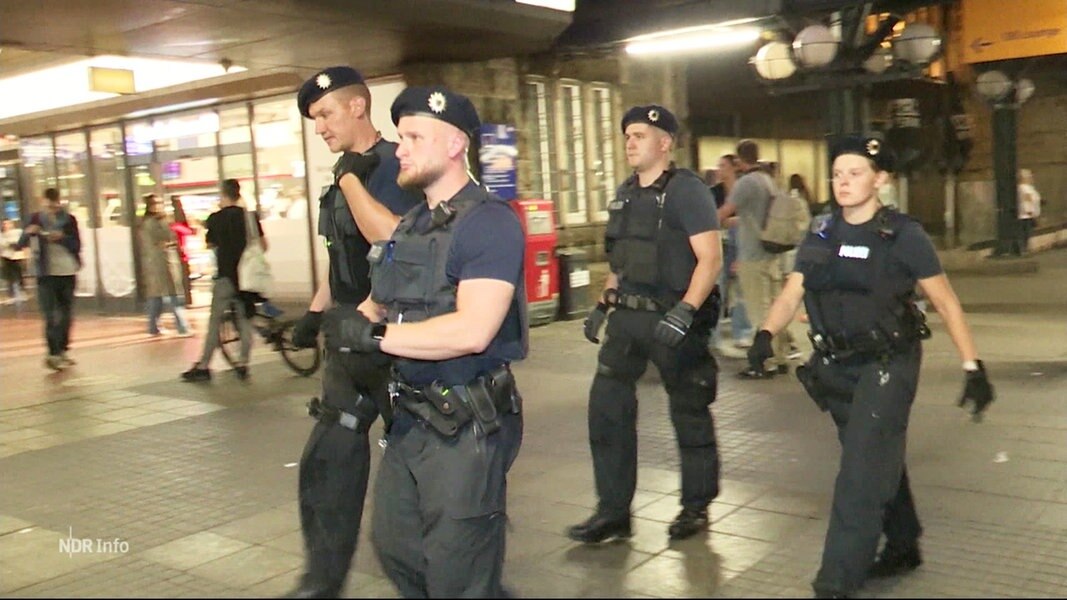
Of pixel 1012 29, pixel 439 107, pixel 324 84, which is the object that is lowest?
pixel 439 107

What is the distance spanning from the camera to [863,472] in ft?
12.7

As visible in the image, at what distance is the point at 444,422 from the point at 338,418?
3.15ft

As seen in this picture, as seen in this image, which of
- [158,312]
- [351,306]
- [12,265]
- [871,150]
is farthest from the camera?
[12,265]

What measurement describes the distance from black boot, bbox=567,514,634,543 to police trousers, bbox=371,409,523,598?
5.29ft

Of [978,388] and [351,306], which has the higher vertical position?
[351,306]

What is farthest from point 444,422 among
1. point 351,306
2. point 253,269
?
point 253,269

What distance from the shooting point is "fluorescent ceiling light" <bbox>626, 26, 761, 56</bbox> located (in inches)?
480

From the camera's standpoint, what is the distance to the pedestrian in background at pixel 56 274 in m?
10.9

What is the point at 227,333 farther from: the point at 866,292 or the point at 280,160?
the point at 866,292

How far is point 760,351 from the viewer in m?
4.23

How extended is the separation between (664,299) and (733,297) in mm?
5508

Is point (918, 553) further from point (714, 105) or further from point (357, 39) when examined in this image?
point (714, 105)

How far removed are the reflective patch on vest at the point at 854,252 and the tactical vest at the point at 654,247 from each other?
33.9 inches

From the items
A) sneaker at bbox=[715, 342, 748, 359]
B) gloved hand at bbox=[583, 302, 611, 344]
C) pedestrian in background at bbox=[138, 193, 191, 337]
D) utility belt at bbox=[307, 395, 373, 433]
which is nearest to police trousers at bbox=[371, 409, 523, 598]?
utility belt at bbox=[307, 395, 373, 433]
